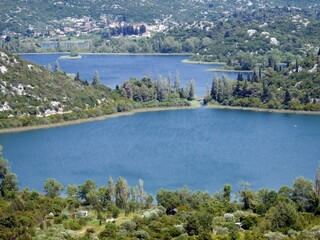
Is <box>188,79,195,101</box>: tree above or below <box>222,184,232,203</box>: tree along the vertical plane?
below

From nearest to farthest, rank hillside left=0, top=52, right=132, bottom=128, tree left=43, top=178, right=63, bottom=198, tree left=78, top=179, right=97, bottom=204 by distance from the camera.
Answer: tree left=78, top=179, right=97, bottom=204, tree left=43, top=178, right=63, bottom=198, hillside left=0, top=52, right=132, bottom=128

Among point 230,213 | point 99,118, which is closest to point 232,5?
point 99,118

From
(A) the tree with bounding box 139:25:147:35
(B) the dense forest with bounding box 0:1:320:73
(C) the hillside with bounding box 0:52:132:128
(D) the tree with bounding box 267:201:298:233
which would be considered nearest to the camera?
(D) the tree with bounding box 267:201:298:233

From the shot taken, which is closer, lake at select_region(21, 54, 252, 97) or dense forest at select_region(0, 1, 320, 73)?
lake at select_region(21, 54, 252, 97)

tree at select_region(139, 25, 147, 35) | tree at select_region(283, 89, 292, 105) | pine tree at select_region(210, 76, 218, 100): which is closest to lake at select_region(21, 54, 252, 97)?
pine tree at select_region(210, 76, 218, 100)

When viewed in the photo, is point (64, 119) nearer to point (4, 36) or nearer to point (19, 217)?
point (19, 217)

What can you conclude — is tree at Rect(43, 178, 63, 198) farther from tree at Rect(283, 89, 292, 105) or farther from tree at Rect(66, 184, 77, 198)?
tree at Rect(283, 89, 292, 105)
